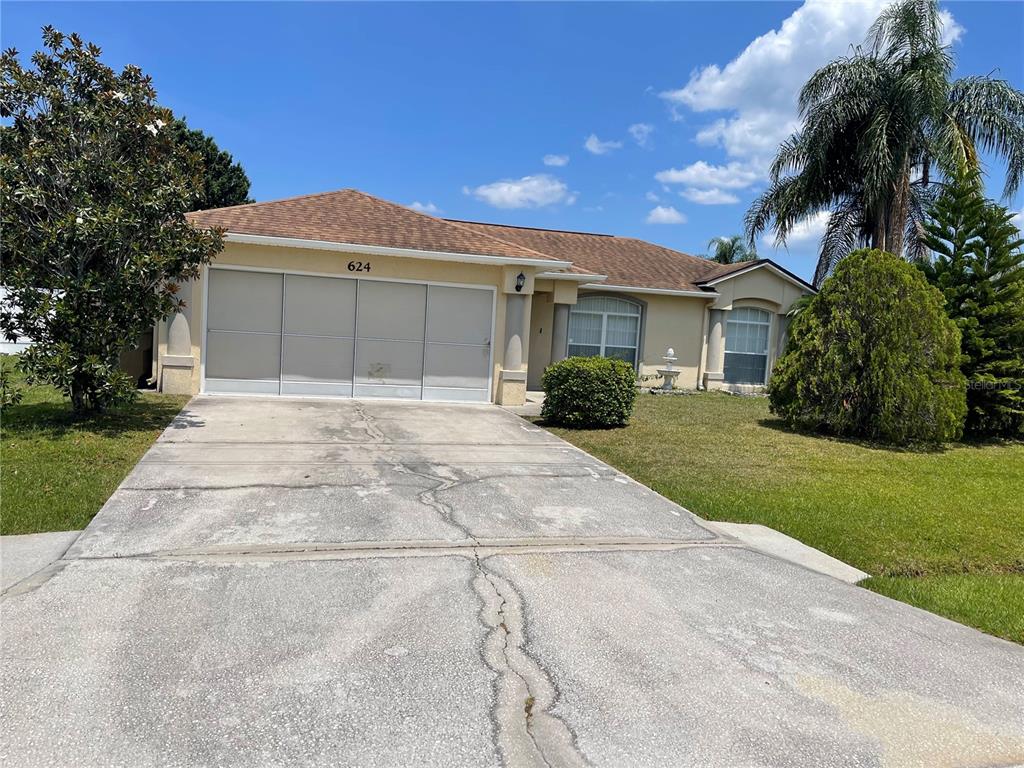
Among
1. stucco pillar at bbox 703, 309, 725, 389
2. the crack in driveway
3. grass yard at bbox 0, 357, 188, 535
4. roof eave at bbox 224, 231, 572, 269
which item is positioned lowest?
the crack in driveway

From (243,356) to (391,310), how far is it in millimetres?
2866

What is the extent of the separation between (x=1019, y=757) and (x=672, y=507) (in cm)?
416

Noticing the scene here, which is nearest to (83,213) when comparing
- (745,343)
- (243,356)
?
(243,356)

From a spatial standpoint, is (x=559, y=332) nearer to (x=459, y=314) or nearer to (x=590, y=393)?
(x=459, y=314)

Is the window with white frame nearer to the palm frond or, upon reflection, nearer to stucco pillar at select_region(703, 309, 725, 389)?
stucco pillar at select_region(703, 309, 725, 389)

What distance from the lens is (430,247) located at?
13.3 meters

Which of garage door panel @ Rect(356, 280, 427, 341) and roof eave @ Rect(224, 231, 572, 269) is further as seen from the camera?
garage door panel @ Rect(356, 280, 427, 341)

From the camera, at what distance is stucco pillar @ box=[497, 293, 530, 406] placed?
13875 mm

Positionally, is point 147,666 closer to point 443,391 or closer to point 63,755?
point 63,755

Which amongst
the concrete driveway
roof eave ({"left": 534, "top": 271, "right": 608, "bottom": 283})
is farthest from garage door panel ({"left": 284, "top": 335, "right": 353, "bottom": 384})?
the concrete driveway

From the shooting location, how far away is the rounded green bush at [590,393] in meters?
11.4

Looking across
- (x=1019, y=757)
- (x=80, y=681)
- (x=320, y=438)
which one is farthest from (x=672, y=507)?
(x=80, y=681)

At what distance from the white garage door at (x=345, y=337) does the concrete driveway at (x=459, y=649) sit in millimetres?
6684

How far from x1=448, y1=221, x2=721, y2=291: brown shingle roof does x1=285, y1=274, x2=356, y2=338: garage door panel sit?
7.60 m
